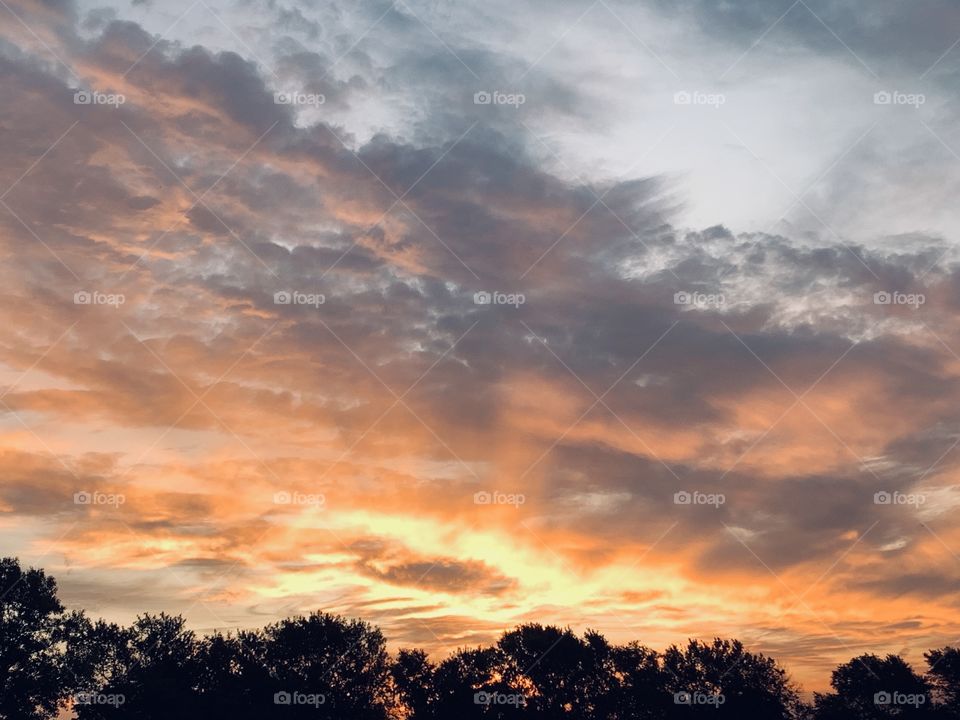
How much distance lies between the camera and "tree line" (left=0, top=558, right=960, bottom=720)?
8638cm

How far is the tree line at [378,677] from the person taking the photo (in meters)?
86.4

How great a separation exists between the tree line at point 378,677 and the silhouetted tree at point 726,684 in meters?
0.18

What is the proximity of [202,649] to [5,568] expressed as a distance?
2400 centimetres

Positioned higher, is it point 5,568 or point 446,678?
point 5,568

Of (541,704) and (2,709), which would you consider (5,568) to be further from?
(541,704)

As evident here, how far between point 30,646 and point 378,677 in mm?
39164

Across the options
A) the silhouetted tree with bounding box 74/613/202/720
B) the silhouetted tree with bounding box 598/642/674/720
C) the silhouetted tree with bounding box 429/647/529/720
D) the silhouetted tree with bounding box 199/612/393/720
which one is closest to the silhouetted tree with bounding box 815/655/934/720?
the silhouetted tree with bounding box 598/642/674/720

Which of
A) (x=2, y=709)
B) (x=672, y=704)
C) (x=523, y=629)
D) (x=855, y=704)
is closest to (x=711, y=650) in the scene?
(x=672, y=704)

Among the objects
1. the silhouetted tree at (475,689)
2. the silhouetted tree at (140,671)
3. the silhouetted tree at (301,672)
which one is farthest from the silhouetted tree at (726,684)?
the silhouetted tree at (140,671)

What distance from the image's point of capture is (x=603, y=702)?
327 feet

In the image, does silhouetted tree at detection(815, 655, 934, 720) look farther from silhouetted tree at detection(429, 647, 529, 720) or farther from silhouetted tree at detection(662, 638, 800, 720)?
silhouetted tree at detection(429, 647, 529, 720)

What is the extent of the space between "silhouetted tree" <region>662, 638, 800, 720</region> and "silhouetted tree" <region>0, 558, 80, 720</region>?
2851 inches

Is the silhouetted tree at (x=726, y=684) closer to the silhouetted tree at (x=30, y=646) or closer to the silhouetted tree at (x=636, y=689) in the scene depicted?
the silhouetted tree at (x=636, y=689)

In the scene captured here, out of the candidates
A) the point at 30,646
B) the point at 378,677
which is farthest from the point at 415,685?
the point at 30,646
